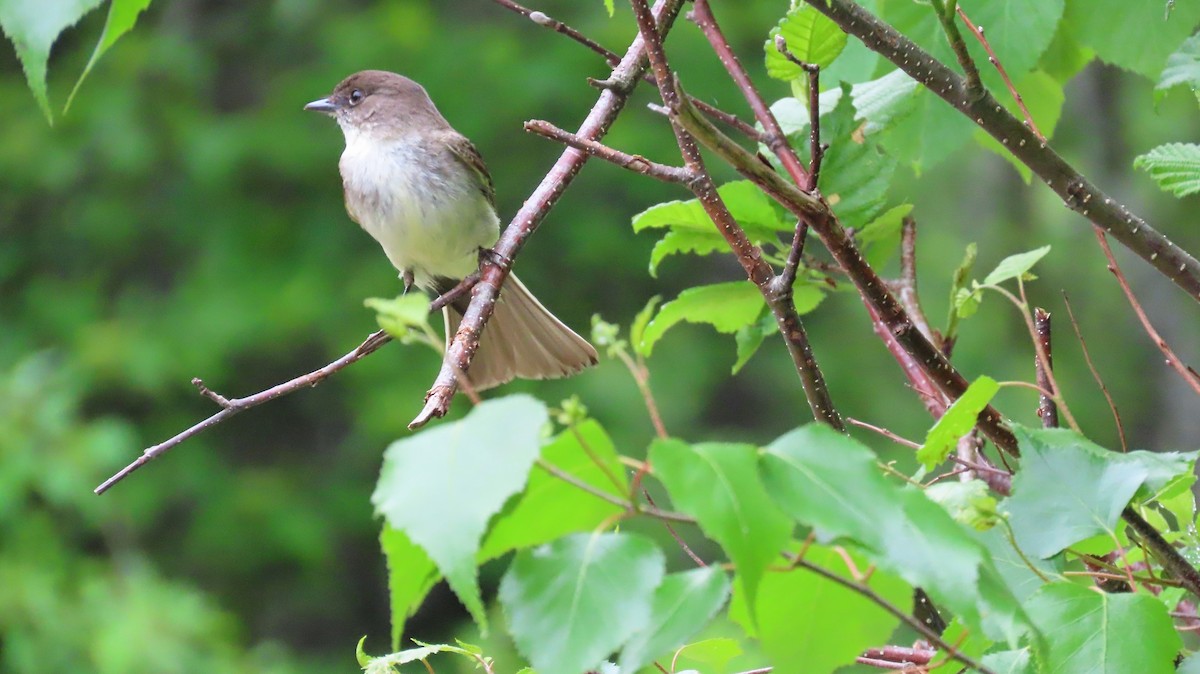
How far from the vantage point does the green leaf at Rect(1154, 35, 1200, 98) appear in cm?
154

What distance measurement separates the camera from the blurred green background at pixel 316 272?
7754 mm

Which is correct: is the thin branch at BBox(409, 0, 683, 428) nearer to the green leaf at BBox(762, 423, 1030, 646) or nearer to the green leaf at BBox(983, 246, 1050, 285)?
the green leaf at BBox(983, 246, 1050, 285)

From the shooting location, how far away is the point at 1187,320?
27.6 ft

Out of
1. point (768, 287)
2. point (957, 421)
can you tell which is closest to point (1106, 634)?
point (957, 421)

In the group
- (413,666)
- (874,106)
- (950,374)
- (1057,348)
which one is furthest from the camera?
(1057,348)

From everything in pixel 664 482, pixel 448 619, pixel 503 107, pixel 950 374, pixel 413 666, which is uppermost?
pixel 664 482

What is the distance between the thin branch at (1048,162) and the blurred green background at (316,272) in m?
5.83

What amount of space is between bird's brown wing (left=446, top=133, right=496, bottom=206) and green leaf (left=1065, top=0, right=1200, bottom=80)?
2090mm

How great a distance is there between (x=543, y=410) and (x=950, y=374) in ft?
2.52

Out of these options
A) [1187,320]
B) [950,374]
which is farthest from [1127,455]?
[1187,320]

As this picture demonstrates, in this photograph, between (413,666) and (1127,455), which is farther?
(413,666)

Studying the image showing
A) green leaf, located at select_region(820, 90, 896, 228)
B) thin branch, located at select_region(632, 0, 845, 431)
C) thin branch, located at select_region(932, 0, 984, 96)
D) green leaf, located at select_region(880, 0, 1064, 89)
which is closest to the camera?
thin branch, located at select_region(932, 0, 984, 96)

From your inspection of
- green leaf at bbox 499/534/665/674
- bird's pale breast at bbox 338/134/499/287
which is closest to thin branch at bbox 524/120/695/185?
green leaf at bbox 499/534/665/674

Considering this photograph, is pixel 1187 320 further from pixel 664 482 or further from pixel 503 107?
pixel 664 482
